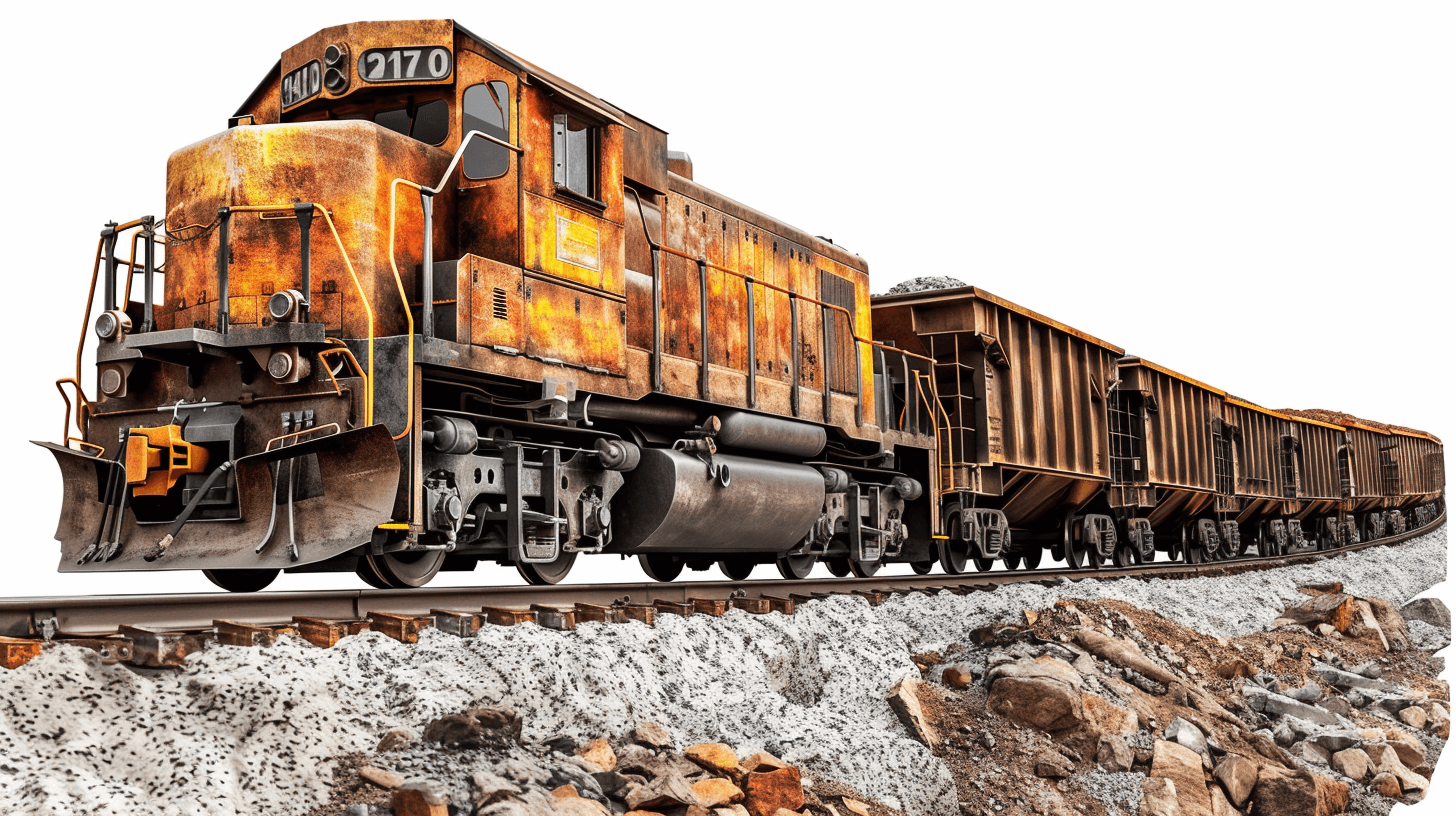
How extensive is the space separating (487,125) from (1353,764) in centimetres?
759

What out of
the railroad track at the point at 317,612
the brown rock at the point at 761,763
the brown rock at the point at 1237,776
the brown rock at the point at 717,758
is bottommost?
the brown rock at the point at 1237,776

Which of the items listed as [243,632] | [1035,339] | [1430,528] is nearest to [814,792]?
[243,632]

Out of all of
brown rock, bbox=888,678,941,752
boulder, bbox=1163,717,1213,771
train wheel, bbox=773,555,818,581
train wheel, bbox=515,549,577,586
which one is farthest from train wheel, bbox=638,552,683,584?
boulder, bbox=1163,717,1213,771

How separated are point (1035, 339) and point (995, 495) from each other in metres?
2.72

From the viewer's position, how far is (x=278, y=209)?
7609 mm

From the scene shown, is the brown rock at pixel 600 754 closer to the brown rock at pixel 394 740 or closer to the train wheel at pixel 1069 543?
the brown rock at pixel 394 740

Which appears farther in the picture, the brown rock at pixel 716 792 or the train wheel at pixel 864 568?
the train wheel at pixel 864 568

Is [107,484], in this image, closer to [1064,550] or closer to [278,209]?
[278,209]

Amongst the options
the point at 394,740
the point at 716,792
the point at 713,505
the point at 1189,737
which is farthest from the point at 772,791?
the point at 713,505

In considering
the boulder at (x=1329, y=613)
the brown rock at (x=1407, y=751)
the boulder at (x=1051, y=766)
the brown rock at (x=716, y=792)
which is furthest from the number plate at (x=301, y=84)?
the boulder at (x=1329, y=613)

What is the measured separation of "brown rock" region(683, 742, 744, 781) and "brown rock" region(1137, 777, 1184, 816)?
2681 millimetres

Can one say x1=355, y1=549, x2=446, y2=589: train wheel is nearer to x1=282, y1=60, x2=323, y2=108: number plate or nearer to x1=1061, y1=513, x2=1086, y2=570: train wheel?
x1=282, y1=60, x2=323, y2=108: number plate

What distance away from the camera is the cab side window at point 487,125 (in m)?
8.16

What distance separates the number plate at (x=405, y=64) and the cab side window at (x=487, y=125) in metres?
0.26
